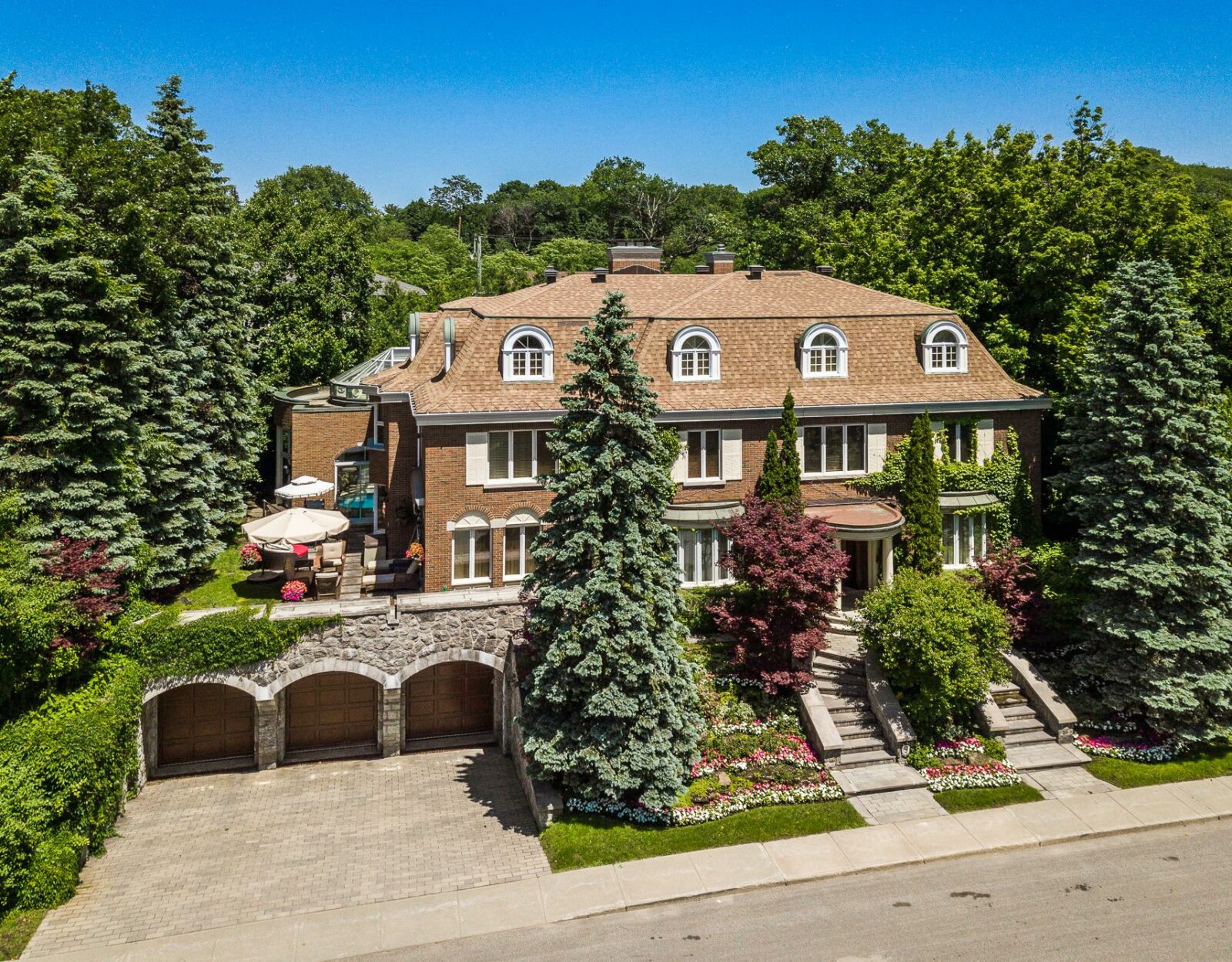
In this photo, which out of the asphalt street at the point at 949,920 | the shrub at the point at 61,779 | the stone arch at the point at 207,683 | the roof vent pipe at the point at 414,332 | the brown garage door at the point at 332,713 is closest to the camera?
the asphalt street at the point at 949,920

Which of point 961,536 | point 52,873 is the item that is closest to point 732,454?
point 961,536

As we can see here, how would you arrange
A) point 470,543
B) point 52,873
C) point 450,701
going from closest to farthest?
point 52,873 < point 450,701 < point 470,543

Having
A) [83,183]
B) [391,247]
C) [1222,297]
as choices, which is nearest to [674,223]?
[391,247]

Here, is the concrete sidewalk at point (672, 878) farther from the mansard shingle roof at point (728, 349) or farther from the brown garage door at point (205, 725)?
the mansard shingle roof at point (728, 349)

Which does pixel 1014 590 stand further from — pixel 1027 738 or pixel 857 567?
pixel 857 567

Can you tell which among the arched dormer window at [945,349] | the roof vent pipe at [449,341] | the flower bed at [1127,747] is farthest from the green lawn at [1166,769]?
the roof vent pipe at [449,341]

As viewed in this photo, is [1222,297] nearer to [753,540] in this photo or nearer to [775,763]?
[753,540]
